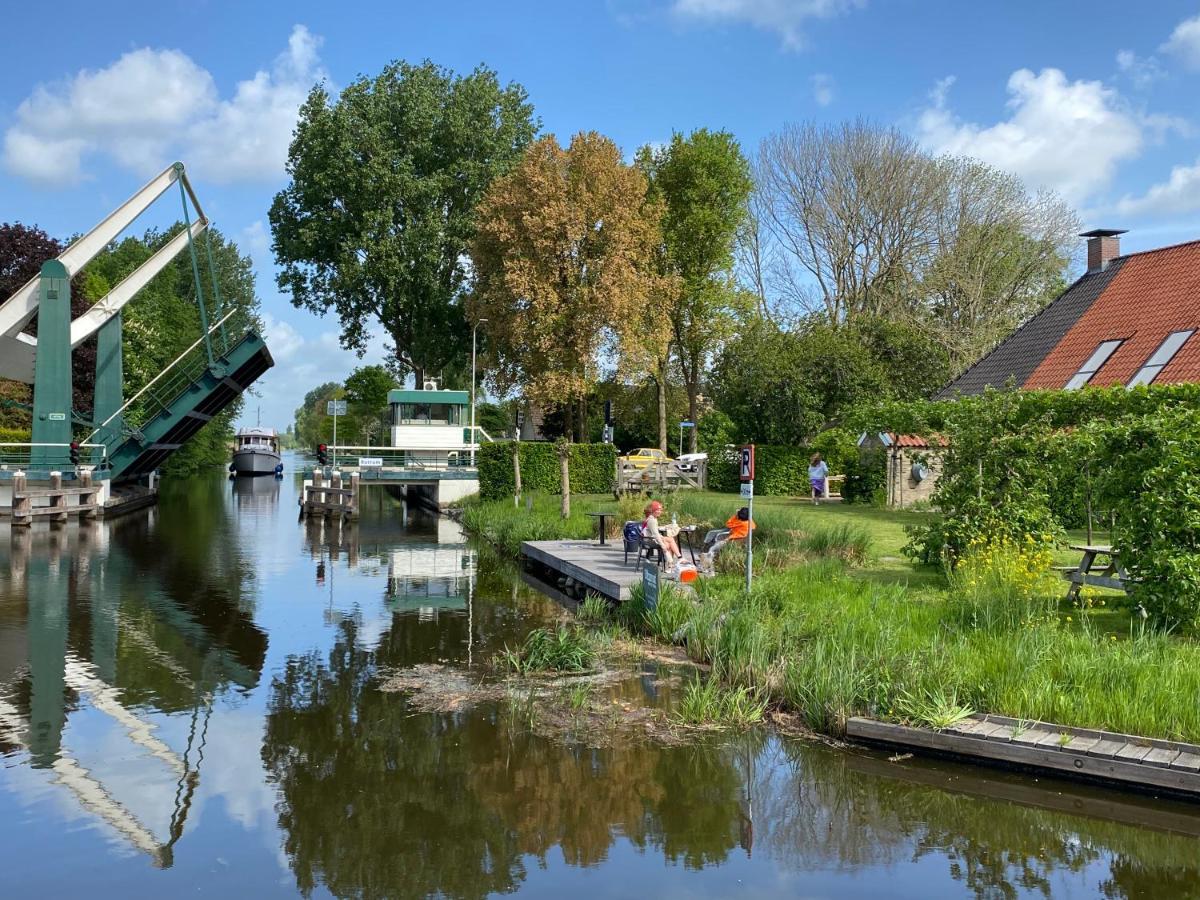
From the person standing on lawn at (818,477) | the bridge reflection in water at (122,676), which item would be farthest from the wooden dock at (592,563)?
the person standing on lawn at (818,477)

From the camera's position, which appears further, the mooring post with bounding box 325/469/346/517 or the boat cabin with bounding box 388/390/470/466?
the boat cabin with bounding box 388/390/470/466

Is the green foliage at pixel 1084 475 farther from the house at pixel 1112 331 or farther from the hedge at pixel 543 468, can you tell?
the hedge at pixel 543 468

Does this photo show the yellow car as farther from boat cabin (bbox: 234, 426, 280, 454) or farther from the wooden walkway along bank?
boat cabin (bbox: 234, 426, 280, 454)

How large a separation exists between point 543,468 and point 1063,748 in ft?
90.6

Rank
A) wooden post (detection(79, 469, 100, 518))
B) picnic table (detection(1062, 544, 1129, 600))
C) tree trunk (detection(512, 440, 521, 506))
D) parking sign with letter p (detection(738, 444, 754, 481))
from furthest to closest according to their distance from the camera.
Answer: tree trunk (detection(512, 440, 521, 506)) → wooden post (detection(79, 469, 100, 518)) → parking sign with letter p (detection(738, 444, 754, 481)) → picnic table (detection(1062, 544, 1129, 600))

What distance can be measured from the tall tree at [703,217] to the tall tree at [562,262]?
11617 millimetres

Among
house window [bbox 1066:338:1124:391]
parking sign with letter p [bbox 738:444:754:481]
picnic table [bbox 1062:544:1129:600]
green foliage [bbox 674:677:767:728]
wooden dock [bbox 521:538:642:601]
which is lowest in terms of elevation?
green foliage [bbox 674:677:767:728]

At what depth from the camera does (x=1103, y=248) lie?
29859 millimetres

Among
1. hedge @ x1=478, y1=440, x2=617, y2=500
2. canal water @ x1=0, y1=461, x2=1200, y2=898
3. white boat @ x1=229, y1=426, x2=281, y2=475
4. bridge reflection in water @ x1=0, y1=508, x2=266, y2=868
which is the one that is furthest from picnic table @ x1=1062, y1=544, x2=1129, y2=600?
white boat @ x1=229, y1=426, x2=281, y2=475

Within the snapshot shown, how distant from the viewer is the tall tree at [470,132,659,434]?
26594 mm

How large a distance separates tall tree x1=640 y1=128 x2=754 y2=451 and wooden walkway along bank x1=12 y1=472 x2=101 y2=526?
72.5 ft

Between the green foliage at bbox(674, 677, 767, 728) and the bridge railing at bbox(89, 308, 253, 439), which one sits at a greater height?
the bridge railing at bbox(89, 308, 253, 439)

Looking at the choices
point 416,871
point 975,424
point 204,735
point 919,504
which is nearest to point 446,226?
point 919,504

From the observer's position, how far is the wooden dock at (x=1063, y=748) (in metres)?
7.11
